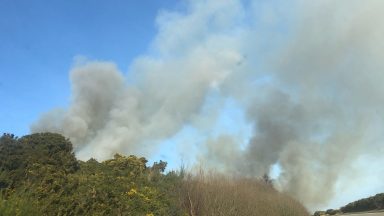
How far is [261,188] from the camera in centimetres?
2436

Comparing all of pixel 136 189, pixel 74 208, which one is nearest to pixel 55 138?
pixel 136 189

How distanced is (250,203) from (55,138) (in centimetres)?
1199

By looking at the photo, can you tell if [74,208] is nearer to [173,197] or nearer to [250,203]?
[173,197]

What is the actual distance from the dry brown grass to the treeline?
85.1 feet

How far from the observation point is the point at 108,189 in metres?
13.3

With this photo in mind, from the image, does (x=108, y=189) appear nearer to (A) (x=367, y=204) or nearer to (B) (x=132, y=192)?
(B) (x=132, y=192)

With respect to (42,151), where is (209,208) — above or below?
below

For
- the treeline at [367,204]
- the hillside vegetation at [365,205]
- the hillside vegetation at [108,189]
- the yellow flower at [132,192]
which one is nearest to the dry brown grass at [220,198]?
the hillside vegetation at [108,189]

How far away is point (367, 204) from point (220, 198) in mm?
33264

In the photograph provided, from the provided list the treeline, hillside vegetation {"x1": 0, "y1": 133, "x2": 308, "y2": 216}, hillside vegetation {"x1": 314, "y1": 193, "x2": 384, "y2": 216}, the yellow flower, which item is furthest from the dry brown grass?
the treeline

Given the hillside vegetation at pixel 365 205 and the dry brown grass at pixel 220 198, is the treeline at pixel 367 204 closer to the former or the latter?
the hillside vegetation at pixel 365 205

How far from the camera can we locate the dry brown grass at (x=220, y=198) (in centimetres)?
1734

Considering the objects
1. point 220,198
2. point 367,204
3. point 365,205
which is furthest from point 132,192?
point 365,205

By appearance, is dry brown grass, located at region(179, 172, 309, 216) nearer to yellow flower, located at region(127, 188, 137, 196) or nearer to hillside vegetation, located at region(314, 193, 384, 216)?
yellow flower, located at region(127, 188, 137, 196)
